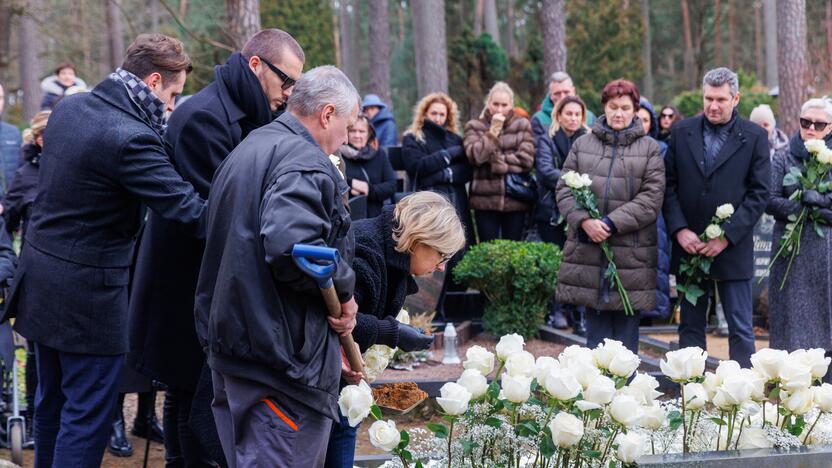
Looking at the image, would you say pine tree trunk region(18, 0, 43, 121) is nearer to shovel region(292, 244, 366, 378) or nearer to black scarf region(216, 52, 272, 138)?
black scarf region(216, 52, 272, 138)

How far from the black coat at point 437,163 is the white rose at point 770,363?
17.5 ft

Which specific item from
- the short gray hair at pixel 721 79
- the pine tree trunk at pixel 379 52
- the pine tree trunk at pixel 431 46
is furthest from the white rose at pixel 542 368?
the pine tree trunk at pixel 379 52

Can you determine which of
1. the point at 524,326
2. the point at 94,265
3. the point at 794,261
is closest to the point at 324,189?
the point at 94,265

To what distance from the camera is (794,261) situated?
6887 millimetres

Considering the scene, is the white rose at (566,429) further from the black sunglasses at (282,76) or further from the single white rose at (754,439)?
the black sunglasses at (282,76)

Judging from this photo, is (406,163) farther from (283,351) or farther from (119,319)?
(283,351)

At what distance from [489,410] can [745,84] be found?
2067 centimetres

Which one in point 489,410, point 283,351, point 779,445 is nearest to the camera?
point 283,351

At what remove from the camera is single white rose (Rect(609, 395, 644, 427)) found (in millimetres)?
2996

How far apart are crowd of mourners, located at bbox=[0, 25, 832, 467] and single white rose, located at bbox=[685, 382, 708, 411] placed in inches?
38.0

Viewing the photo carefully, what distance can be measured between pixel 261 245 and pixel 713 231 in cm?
424

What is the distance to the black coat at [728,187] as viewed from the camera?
6.41 meters

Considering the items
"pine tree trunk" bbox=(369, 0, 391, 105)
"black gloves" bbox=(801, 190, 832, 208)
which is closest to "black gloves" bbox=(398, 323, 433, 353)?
"black gloves" bbox=(801, 190, 832, 208)

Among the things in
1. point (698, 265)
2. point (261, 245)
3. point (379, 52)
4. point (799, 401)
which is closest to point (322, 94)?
point (261, 245)
